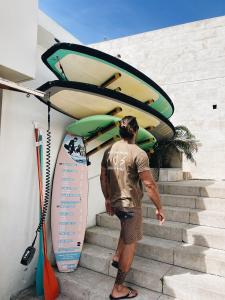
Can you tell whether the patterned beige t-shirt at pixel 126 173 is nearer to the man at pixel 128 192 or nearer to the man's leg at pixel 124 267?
the man at pixel 128 192

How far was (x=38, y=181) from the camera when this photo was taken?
10.2 feet

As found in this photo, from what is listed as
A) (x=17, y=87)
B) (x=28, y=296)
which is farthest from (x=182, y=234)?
(x=17, y=87)

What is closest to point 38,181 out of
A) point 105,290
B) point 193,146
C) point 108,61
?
point 105,290

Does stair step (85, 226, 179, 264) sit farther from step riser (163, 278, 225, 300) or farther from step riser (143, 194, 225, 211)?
step riser (143, 194, 225, 211)

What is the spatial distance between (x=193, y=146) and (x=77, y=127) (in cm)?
333

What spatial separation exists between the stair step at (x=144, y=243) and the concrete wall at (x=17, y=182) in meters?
0.91

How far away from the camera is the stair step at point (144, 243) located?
9.83ft

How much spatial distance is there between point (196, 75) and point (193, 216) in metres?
5.14

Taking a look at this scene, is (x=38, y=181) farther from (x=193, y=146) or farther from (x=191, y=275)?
(x=193, y=146)

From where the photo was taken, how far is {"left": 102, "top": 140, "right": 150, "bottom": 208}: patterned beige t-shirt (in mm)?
2500

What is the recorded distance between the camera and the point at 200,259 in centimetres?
275

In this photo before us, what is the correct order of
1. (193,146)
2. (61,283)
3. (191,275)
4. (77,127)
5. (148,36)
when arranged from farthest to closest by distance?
(148,36) → (193,146) → (77,127) → (61,283) → (191,275)

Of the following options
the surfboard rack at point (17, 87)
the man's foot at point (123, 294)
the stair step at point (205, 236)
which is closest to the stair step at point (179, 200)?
the stair step at point (205, 236)

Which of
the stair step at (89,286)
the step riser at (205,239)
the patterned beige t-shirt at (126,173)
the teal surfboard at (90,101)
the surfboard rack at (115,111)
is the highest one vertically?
the teal surfboard at (90,101)
